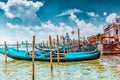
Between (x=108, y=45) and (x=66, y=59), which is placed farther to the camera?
Result: (x=108, y=45)

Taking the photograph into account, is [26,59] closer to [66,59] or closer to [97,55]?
[66,59]

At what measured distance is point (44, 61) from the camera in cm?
3031

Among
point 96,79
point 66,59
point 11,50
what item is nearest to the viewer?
point 96,79

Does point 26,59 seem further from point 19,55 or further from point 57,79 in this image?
point 57,79

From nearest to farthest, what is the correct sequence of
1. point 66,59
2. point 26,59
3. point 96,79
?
point 96,79 → point 66,59 → point 26,59

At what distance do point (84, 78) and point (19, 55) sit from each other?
14944 mm

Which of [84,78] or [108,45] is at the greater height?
[108,45]

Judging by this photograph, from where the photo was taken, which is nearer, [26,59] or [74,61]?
[74,61]

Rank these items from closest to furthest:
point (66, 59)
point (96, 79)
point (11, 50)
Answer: point (96, 79)
point (66, 59)
point (11, 50)

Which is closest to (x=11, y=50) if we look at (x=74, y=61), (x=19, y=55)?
(x=19, y=55)

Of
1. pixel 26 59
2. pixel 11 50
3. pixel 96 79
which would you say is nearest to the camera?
pixel 96 79

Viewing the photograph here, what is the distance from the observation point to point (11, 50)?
3559 cm

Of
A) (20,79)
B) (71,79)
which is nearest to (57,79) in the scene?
(71,79)

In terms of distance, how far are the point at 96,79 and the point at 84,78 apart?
83cm
